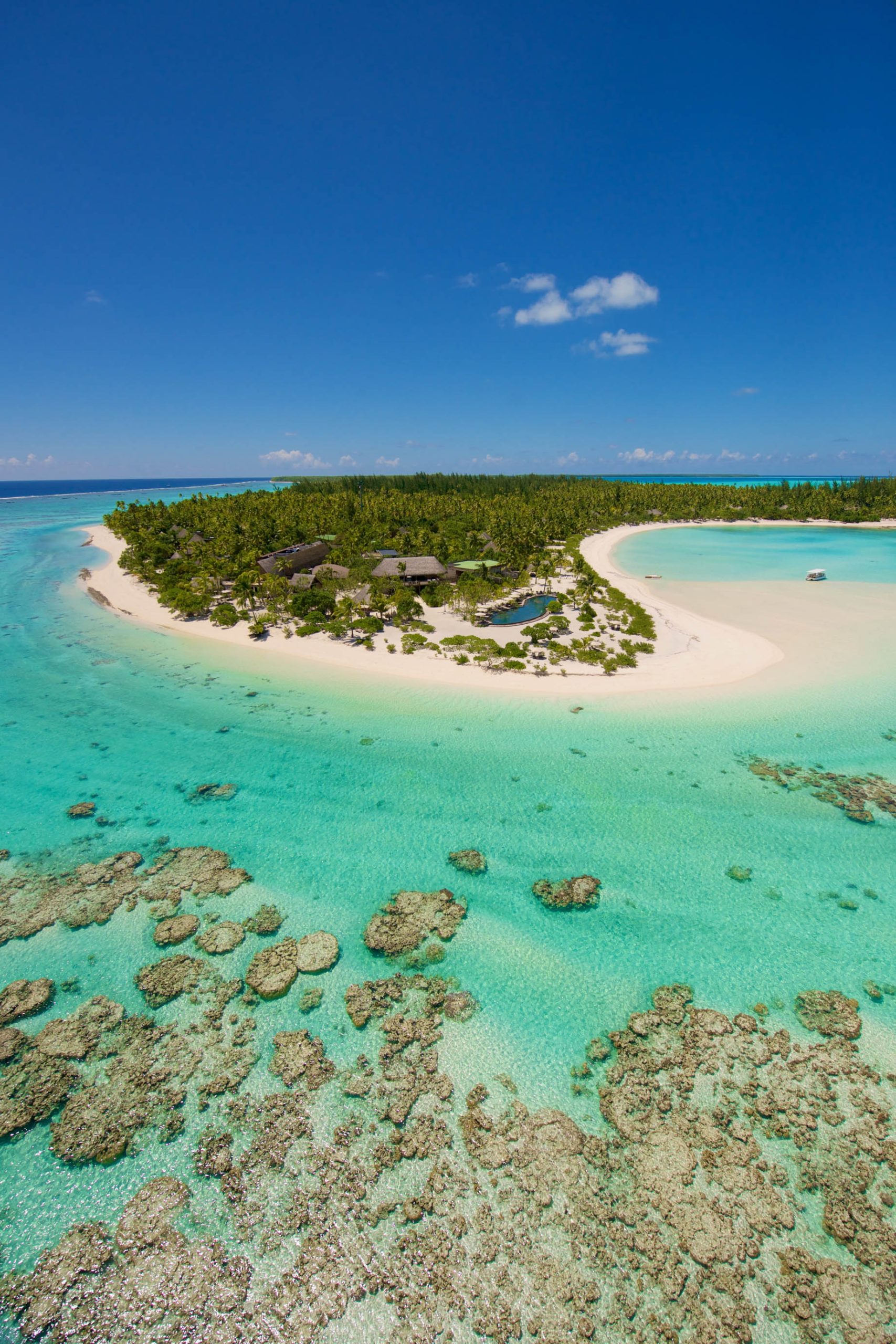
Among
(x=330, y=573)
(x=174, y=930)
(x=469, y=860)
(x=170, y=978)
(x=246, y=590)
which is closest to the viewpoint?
(x=170, y=978)

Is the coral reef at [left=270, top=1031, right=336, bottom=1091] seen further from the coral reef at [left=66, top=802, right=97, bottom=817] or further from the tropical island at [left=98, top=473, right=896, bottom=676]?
the tropical island at [left=98, top=473, right=896, bottom=676]

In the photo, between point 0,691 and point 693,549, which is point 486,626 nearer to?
point 0,691

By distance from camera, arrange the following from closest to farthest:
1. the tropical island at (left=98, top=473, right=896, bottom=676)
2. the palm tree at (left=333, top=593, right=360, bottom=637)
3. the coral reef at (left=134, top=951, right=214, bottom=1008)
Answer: the coral reef at (left=134, top=951, right=214, bottom=1008) < the tropical island at (left=98, top=473, right=896, bottom=676) < the palm tree at (left=333, top=593, right=360, bottom=637)

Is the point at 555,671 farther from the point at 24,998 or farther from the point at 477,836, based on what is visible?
the point at 24,998

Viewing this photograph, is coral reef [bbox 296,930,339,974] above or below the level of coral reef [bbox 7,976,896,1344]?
above

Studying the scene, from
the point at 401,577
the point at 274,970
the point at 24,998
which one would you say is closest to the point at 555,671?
the point at 401,577

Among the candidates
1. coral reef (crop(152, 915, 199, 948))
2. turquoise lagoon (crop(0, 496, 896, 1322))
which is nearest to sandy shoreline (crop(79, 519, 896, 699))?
turquoise lagoon (crop(0, 496, 896, 1322))
